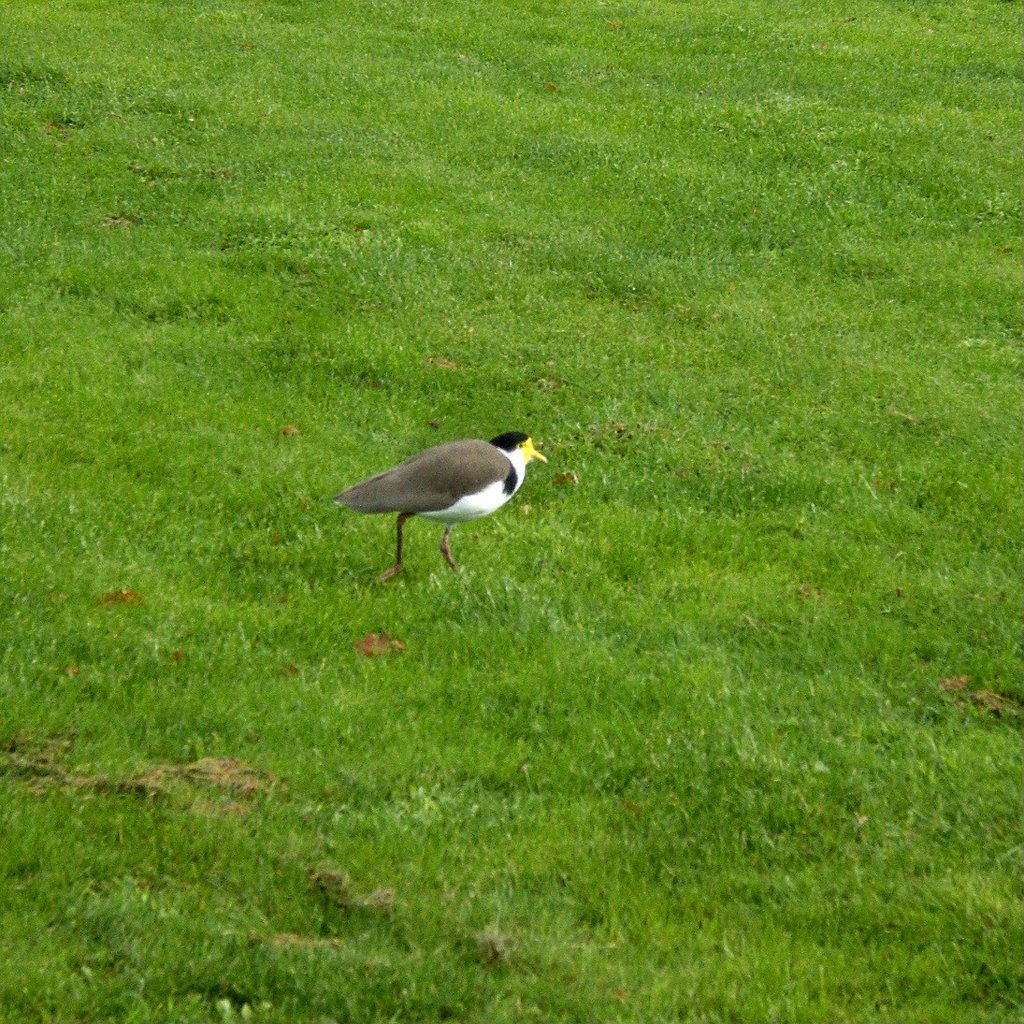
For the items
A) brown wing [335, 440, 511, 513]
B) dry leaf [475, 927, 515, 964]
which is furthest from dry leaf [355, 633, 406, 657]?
dry leaf [475, 927, 515, 964]

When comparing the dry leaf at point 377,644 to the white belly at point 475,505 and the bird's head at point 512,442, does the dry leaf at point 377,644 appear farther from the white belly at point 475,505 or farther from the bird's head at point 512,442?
the bird's head at point 512,442

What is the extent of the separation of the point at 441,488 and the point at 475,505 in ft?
0.88

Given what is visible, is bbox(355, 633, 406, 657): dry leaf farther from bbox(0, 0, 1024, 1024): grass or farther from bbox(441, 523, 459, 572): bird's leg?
bbox(441, 523, 459, 572): bird's leg

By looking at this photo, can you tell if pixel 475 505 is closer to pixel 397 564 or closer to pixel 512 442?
pixel 397 564

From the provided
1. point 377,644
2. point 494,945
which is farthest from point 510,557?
point 494,945

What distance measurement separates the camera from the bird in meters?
9.70

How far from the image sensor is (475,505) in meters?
9.81

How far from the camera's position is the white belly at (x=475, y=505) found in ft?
32.0

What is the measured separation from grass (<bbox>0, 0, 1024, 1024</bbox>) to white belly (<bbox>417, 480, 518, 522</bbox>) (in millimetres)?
429

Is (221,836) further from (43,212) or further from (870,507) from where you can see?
(43,212)

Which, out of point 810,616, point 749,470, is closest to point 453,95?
point 749,470

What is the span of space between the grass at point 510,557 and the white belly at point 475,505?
1.41 feet

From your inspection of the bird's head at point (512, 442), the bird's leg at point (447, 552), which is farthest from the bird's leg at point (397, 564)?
the bird's head at point (512, 442)

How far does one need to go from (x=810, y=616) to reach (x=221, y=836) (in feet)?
14.8
